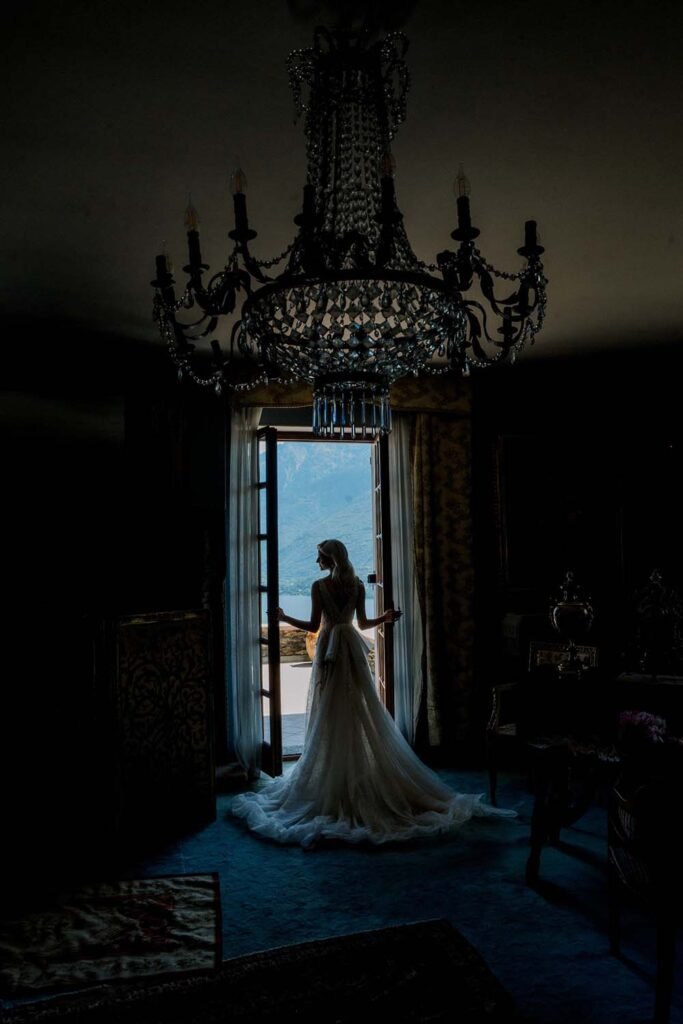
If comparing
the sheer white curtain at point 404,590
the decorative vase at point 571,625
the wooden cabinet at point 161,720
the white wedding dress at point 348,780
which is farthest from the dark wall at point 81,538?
the decorative vase at point 571,625

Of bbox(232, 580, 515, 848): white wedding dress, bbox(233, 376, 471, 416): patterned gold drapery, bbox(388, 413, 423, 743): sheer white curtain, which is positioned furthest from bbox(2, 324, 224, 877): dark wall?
bbox(388, 413, 423, 743): sheer white curtain

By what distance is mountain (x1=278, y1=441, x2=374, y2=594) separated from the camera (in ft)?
42.4

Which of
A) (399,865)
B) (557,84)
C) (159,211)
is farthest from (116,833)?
(557,84)

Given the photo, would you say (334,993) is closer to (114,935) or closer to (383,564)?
(114,935)

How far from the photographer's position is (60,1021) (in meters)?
1.83

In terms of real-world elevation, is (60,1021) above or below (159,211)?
below

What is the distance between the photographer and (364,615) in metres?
5.53

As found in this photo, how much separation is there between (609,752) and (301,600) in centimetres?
836

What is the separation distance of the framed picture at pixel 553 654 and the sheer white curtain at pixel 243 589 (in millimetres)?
2187

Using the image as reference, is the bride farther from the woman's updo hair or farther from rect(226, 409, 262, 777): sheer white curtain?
rect(226, 409, 262, 777): sheer white curtain

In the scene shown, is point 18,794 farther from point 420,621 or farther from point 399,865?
point 420,621

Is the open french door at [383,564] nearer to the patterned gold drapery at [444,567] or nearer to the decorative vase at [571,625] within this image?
the patterned gold drapery at [444,567]

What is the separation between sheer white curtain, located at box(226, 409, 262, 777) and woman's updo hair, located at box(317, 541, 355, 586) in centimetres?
85

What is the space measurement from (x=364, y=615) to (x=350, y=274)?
388 cm
